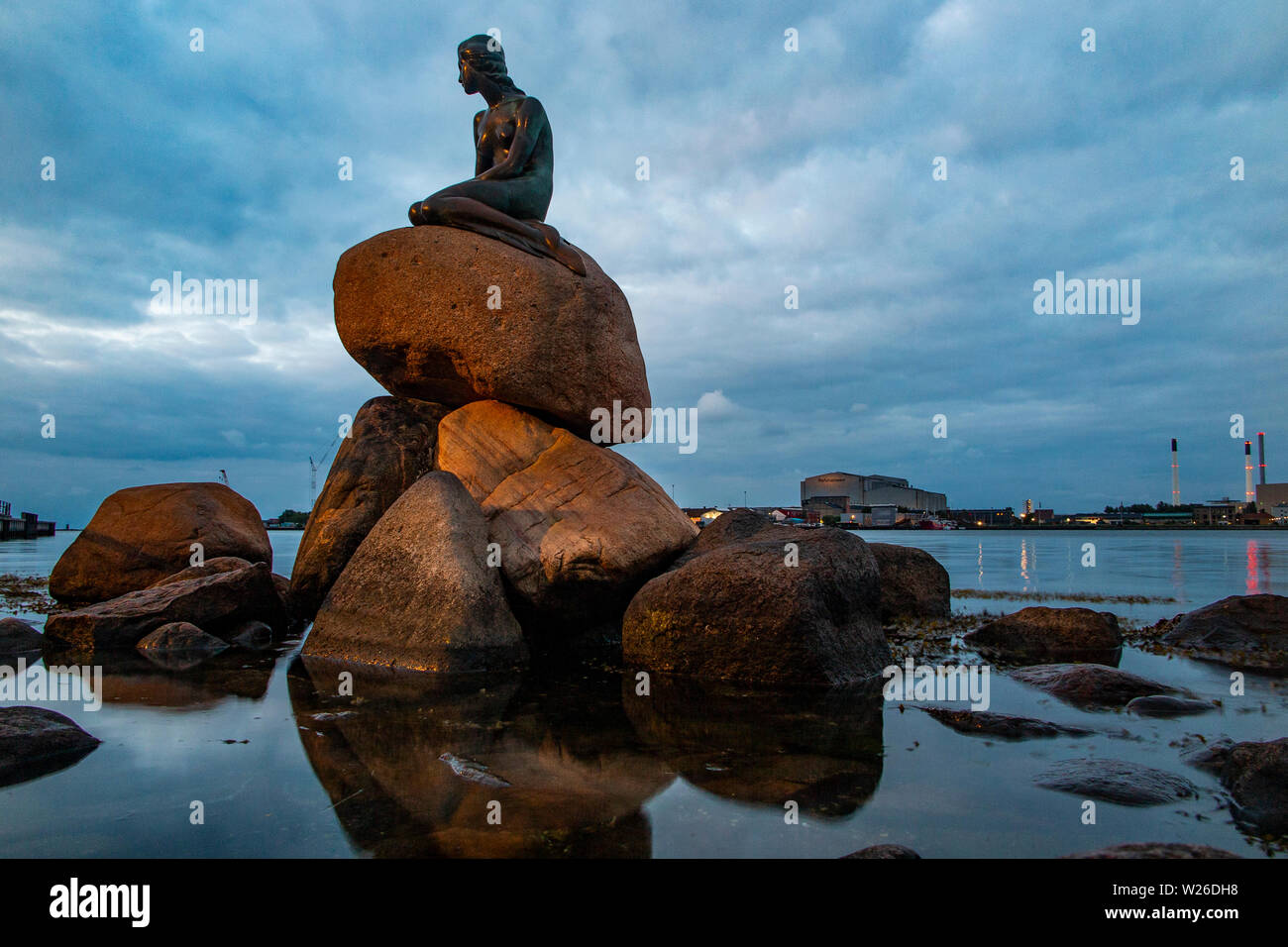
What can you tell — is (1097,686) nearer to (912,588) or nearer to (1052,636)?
(1052,636)

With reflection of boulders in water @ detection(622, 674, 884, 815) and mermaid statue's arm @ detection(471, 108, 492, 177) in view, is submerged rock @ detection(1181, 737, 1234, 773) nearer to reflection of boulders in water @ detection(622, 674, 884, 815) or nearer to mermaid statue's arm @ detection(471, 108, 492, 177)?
reflection of boulders in water @ detection(622, 674, 884, 815)

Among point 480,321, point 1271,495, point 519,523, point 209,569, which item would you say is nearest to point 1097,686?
point 519,523

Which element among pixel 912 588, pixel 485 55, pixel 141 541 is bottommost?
pixel 912 588

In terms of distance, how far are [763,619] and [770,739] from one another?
191 cm

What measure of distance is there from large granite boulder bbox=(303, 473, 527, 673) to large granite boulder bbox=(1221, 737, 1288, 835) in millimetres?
5813

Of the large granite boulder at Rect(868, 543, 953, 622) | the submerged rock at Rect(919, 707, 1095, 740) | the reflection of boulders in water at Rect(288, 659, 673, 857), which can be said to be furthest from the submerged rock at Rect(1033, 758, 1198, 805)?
the large granite boulder at Rect(868, 543, 953, 622)

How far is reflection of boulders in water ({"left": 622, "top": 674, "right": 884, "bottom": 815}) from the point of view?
3865 mm

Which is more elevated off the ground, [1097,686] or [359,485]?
[359,485]

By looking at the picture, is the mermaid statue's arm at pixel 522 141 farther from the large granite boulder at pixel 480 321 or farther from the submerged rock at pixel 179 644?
the submerged rock at pixel 179 644

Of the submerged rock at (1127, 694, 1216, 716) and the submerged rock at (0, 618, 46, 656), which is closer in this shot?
the submerged rock at (1127, 694, 1216, 716)

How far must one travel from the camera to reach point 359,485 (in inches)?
Result: 373

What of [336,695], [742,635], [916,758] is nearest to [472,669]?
[336,695]
